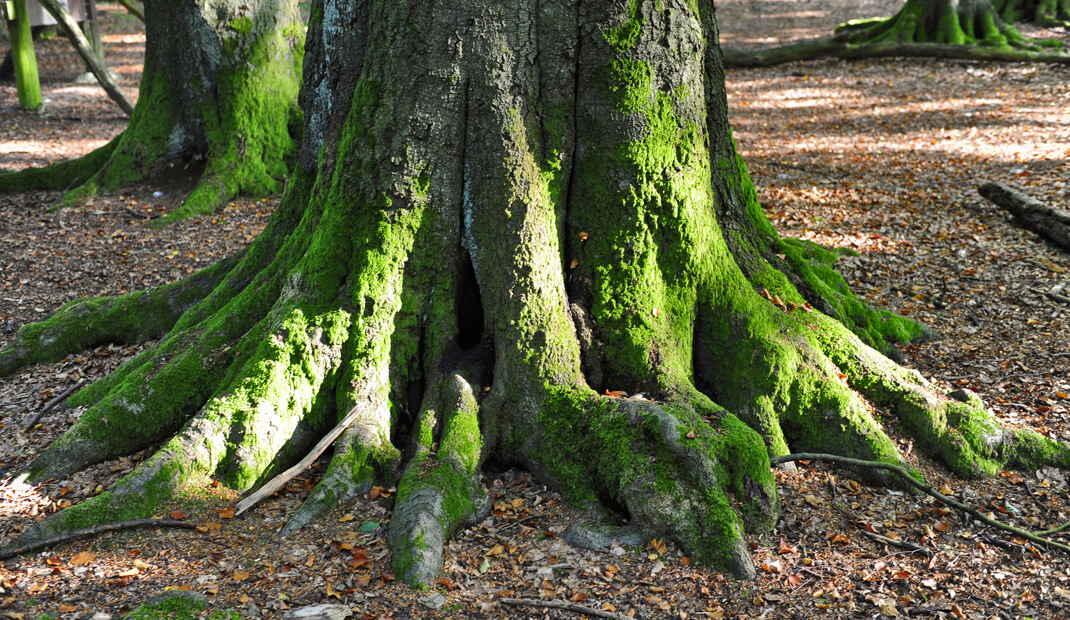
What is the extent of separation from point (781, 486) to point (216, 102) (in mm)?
7849

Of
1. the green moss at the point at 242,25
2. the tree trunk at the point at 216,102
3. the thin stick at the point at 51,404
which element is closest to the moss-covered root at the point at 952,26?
the tree trunk at the point at 216,102

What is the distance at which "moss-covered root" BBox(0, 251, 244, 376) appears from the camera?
5.66 m

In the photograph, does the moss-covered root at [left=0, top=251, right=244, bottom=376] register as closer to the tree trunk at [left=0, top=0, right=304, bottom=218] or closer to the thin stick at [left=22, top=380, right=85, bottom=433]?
the thin stick at [left=22, top=380, right=85, bottom=433]

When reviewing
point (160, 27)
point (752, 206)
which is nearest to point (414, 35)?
point (752, 206)

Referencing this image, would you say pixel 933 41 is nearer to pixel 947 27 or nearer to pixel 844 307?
pixel 947 27

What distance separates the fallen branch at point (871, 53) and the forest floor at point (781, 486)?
3.78 meters

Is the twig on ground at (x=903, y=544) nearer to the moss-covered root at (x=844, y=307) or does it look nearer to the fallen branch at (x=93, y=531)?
the moss-covered root at (x=844, y=307)

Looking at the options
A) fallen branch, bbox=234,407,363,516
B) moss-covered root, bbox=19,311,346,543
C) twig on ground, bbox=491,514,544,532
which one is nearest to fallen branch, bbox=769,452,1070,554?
twig on ground, bbox=491,514,544,532

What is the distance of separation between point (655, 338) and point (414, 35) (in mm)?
2095

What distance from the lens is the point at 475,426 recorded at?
162 inches

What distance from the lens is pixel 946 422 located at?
14.3 ft

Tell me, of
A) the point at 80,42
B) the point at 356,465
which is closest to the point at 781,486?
the point at 356,465

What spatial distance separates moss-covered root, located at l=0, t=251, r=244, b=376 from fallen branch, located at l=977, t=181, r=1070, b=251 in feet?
22.9

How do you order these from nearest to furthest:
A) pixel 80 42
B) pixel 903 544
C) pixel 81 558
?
1. pixel 81 558
2. pixel 903 544
3. pixel 80 42
